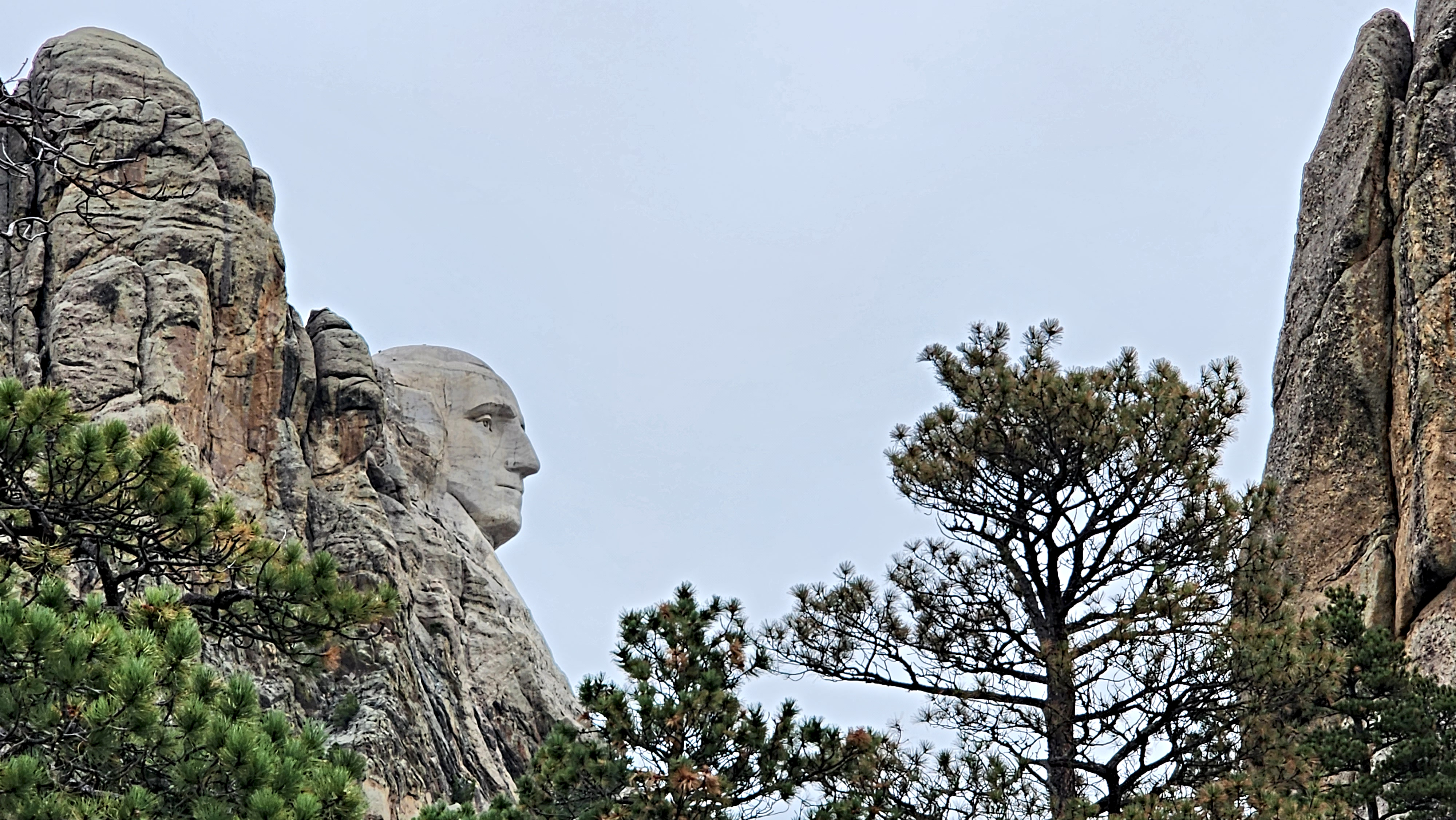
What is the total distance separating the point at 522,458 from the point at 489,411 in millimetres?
1495

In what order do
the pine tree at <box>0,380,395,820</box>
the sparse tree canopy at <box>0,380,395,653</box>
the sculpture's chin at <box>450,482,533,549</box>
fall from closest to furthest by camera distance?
1. the pine tree at <box>0,380,395,820</box>
2. the sparse tree canopy at <box>0,380,395,653</box>
3. the sculpture's chin at <box>450,482,533,549</box>

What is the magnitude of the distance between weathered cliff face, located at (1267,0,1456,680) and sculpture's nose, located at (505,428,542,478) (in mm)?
21937

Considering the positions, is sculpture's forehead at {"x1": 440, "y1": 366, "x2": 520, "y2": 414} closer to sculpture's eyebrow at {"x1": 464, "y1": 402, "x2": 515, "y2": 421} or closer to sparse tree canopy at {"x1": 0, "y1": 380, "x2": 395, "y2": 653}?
sculpture's eyebrow at {"x1": 464, "y1": 402, "x2": 515, "y2": 421}

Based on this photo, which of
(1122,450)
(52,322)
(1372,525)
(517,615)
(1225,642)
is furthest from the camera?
(517,615)

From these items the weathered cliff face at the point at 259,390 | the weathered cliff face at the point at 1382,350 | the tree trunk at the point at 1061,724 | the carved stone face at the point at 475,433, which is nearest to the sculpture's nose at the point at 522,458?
the carved stone face at the point at 475,433

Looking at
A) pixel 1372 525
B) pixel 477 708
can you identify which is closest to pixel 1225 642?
pixel 1372 525

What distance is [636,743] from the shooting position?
1606cm

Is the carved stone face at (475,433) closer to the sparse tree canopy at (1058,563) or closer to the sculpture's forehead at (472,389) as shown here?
the sculpture's forehead at (472,389)

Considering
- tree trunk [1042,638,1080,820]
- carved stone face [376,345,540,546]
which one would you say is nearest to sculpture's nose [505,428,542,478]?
carved stone face [376,345,540,546]

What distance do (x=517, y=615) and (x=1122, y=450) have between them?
79.3ft

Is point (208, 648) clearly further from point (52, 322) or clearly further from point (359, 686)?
point (52, 322)

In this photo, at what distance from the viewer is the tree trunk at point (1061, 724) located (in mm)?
14156

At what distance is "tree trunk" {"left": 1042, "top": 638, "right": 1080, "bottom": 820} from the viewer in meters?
14.2

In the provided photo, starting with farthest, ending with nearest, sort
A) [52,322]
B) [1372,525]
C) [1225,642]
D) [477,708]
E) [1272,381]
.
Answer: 1. [477,708]
2. [52,322]
3. [1272,381]
4. [1372,525]
5. [1225,642]
